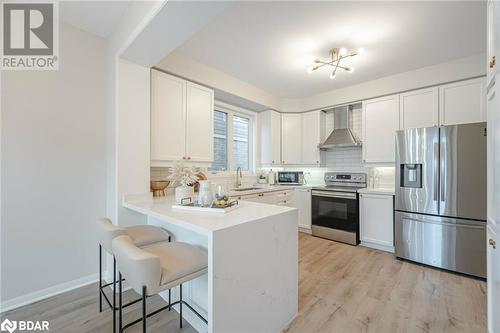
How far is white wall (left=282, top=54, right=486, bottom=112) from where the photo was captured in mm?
2723

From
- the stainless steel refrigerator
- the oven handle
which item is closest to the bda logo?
the oven handle

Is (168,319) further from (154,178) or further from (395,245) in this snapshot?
(395,245)

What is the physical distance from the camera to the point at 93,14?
6.55 ft

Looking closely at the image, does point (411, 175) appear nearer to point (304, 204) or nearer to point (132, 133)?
point (304, 204)

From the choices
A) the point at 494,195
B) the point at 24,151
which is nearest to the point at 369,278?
the point at 494,195

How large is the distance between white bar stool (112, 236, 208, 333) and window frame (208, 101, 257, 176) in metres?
2.20

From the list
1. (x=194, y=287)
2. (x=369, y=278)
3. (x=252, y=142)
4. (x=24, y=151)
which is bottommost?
(x=369, y=278)

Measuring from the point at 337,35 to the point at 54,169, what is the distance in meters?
3.13

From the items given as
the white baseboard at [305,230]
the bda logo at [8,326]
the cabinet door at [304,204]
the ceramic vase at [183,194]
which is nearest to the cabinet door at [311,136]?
the cabinet door at [304,204]

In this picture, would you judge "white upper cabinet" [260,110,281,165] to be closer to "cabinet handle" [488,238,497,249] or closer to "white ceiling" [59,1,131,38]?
"white ceiling" [59,1,131,38]

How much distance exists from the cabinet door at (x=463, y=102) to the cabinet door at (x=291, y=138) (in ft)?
7.10

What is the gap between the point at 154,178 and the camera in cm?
269

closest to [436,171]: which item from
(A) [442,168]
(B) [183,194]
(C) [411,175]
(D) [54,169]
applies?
(A) [442,168]

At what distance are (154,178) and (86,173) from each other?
68cm
